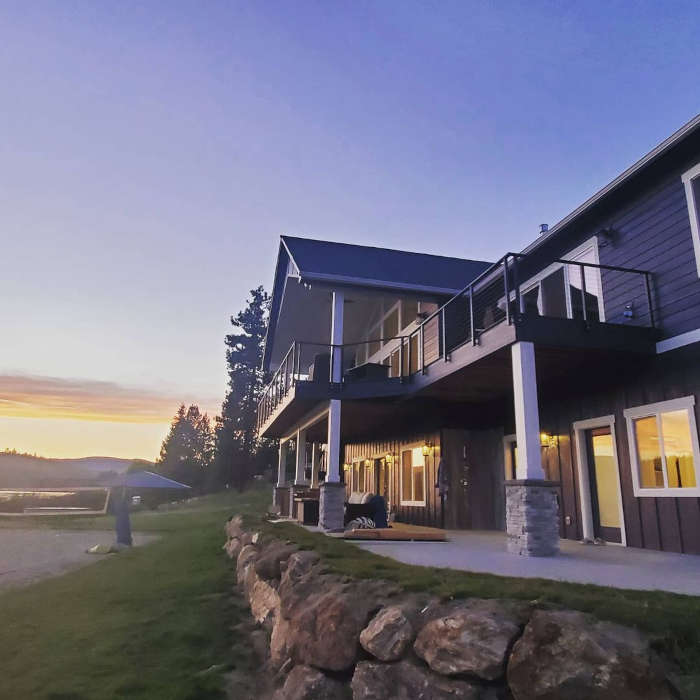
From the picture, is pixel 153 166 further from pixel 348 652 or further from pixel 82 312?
pixel 348 652

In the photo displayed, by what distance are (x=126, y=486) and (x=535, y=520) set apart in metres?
11.7

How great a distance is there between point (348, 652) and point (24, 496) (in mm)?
30892

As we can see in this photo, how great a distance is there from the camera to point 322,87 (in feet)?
48.4

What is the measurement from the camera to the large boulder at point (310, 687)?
357 cm

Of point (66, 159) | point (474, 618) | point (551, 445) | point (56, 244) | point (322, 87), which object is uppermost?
point (322, 87)

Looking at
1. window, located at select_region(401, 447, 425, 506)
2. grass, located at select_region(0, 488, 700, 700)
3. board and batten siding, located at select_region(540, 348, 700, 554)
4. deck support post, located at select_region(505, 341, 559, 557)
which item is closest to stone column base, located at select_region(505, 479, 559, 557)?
deck support post, located at select_region(505, 341, 559, 557)

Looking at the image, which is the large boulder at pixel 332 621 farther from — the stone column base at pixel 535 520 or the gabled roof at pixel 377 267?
the gabled roof at pixel 377 267

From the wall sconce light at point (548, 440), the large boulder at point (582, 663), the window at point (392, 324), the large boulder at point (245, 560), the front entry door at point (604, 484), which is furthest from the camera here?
the window at point (392, 324)

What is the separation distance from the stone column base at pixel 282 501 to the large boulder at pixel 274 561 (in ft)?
34.4

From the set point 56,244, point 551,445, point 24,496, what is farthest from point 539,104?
point 24,496

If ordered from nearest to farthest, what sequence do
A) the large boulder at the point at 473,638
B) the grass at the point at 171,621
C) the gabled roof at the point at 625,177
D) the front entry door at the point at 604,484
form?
1. the large boulder at the point at 473,638
2. the grass at the point at 171,621
3. the gabled roof at the point at 625,177
4. the front entry door at the point at 604,484

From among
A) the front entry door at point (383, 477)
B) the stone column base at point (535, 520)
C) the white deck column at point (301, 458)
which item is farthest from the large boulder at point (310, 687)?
the white deck column at point (301, 458)

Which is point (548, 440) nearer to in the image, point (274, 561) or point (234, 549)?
point (274, 561)

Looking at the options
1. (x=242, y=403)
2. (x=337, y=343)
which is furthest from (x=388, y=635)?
(x=242, y=403)
